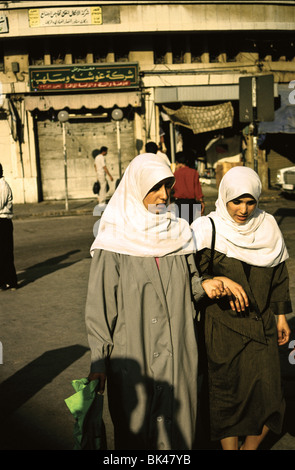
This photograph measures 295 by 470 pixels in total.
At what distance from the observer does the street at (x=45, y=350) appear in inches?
162

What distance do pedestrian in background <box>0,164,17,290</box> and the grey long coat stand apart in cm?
579

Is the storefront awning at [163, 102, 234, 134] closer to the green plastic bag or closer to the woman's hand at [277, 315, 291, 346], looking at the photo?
the woman's hand at [277, 315, 291, 346]

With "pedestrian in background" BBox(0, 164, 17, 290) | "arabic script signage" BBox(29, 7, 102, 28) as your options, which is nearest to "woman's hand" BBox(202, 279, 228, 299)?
"pedestrian in background" BBox(0, 164, 17, 290)

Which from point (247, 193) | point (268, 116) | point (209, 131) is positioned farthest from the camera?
point (209, 131)

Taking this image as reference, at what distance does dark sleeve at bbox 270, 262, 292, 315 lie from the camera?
11.6ft

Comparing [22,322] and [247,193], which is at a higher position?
[247,193]

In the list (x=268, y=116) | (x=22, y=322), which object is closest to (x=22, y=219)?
(x=268, y=116)

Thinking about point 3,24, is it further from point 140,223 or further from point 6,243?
point 140,223

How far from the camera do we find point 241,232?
11.2 feet

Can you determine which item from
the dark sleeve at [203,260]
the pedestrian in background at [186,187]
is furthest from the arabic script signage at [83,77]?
the dark sleeve at [203,260]

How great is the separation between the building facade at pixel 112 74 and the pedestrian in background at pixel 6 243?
13050 mm

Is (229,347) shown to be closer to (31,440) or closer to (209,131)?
(31,440)

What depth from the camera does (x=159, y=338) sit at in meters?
2.96
